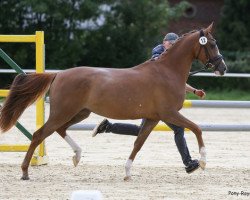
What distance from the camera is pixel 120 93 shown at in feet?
29.8

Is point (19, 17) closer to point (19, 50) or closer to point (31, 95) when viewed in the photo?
point (19, 50)

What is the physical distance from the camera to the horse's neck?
9.38 m

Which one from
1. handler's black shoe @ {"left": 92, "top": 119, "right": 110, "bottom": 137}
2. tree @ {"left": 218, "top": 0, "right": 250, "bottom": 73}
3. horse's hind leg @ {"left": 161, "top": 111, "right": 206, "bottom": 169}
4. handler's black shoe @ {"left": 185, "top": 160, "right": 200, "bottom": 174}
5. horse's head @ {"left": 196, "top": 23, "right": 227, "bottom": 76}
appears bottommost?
tree @ {"left": 218, "top": 0, "right": 250, "bottom": 73}

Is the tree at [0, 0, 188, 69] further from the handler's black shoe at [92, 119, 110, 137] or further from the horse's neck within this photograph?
the horse's neck

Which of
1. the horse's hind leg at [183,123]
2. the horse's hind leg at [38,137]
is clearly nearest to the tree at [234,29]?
the horse's hind leg at [183,123]

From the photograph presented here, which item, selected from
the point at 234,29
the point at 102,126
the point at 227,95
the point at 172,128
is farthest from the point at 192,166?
the point at 234,29

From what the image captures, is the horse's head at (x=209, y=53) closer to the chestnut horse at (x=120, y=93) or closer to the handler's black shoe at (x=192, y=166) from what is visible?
the chestnut horse at (x=120, y=93)

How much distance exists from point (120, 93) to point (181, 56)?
0.91 metres

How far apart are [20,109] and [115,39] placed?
57.4 ft

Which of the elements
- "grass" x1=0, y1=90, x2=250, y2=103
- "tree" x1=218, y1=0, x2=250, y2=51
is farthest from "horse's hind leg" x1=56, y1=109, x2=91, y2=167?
"tree" x1=218, y1=0, x2=250, y2=51

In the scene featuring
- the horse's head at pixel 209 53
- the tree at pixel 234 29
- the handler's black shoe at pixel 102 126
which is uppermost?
the horse's head at pixel 209 53

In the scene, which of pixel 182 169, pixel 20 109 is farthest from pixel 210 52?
pixel 20 109

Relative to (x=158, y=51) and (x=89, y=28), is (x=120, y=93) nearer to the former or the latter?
(x=158, y=51)

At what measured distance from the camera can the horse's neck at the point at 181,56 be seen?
938cm
